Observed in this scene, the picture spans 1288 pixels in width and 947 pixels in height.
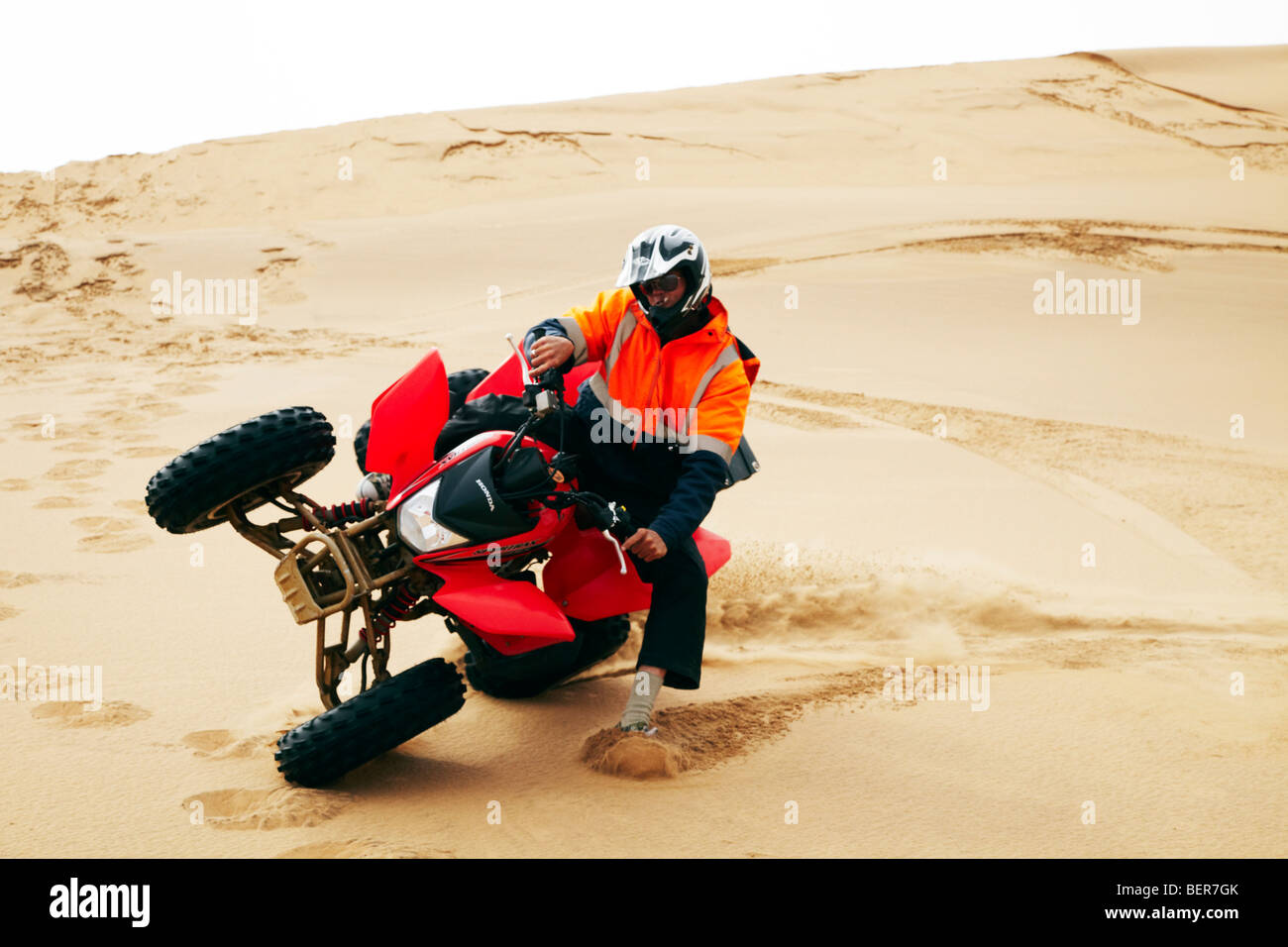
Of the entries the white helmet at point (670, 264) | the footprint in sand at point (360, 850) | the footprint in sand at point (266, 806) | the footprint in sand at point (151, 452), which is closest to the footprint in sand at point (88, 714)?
the footprint in sand at point (266, 806)

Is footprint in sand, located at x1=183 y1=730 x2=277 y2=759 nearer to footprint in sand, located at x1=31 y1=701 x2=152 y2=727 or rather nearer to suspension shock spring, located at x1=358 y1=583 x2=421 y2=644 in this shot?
footprint in sand, located at x1=31 y1=701 x2=152 y2=727

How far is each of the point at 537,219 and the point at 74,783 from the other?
13125mm

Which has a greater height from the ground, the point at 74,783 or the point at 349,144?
the point at 349,144

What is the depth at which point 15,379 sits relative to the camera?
8.51 meters

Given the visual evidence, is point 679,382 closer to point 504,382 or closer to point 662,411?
point 662,411

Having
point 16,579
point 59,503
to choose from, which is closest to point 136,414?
point 59,503

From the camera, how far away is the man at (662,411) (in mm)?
3129

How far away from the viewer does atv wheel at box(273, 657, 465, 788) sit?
9.14 feet

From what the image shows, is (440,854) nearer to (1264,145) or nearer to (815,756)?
(815,756)

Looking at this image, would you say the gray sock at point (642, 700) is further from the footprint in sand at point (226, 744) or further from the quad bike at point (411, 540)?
the footprint in sand at point (226, 744)

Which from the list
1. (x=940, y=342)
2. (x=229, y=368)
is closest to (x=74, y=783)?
(x=229, y=368)

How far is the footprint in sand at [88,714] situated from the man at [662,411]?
1.48 metres

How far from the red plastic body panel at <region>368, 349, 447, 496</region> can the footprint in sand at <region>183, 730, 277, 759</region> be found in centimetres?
84
